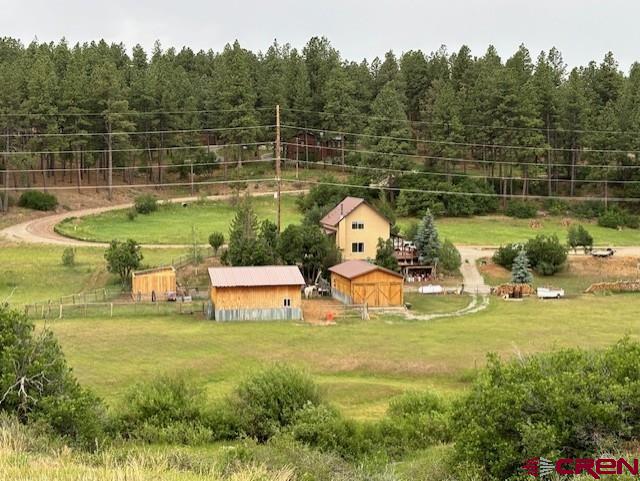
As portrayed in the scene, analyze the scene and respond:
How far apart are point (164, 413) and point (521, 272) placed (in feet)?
103

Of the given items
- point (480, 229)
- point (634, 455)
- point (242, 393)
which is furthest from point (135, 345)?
point (480, 229)

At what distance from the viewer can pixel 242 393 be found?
874 inches

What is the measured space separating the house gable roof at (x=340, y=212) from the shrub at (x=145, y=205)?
20902 millimetres

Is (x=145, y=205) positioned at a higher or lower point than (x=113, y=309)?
higher

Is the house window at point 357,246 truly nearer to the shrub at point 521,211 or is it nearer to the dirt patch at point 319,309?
the dirt patch at point 319,309

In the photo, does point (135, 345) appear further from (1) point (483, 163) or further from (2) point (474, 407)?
(1) point (483, 163)

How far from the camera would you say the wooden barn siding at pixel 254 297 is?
38.5 m

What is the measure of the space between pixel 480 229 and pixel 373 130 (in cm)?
1661

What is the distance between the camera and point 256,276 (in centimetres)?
4000

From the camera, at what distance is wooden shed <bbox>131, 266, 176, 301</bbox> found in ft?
138

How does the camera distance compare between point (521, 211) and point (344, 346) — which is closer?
point (344, 346)

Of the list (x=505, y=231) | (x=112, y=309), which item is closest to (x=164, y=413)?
(x=112, y=309)

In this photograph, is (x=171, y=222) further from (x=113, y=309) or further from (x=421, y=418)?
(x=421, y=418)

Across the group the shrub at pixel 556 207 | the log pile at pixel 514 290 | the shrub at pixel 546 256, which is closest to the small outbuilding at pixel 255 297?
the log pile at pixel 514 290
